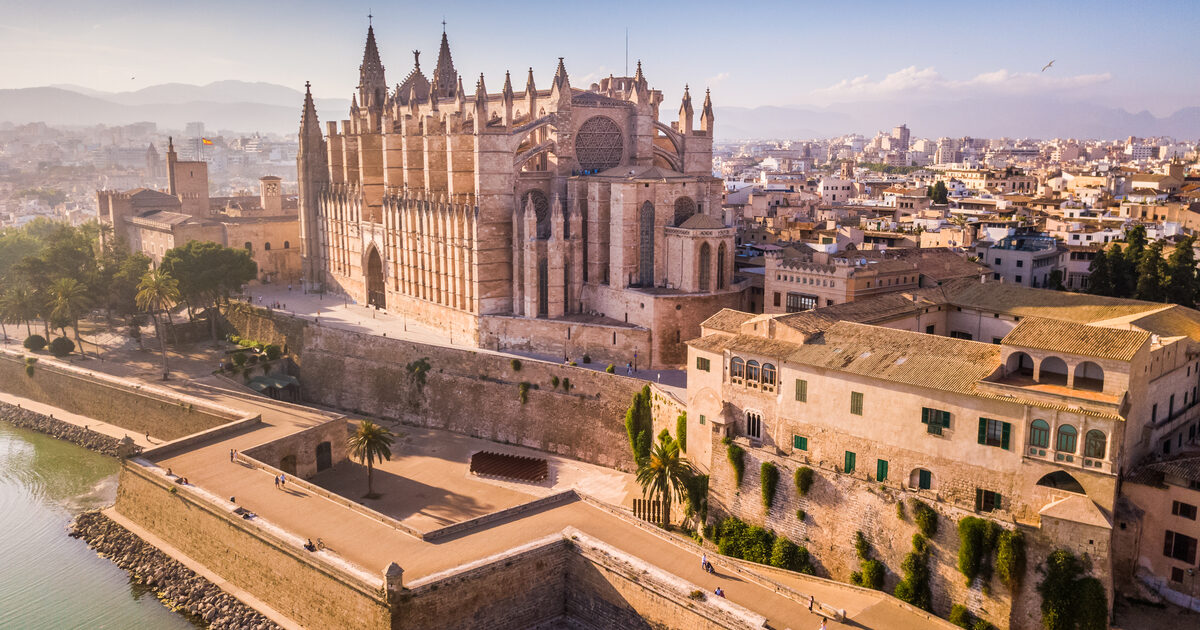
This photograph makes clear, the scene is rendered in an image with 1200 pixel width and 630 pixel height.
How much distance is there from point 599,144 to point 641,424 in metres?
20.2

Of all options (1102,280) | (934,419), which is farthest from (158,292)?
(1102,280)

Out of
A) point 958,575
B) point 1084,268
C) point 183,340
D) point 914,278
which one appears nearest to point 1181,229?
point 1084,268

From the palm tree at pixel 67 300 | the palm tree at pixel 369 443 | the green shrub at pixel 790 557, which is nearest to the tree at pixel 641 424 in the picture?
the green shrub at pixel 790 557

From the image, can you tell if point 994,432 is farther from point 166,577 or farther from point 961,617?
point 166,577

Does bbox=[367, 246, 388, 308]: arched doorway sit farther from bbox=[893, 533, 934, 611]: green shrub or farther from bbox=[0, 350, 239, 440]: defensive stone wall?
bbox=[893, 533, 934, 611]: green shrub

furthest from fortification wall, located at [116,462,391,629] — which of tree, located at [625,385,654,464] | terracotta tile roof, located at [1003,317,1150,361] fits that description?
terracotta tile roof, located at [1003,317,1150,361]

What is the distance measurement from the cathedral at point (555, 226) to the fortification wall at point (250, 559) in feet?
61.5

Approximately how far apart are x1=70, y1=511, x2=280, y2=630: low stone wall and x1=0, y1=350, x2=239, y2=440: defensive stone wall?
292 inches

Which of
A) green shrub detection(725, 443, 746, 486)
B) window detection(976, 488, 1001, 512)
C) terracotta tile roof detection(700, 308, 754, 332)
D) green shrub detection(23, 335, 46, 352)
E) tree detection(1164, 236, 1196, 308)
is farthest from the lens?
green shrub detection(23, 335, 46, 352)

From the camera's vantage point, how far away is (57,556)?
3569 centimetres

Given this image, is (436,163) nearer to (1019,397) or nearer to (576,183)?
(576,183)

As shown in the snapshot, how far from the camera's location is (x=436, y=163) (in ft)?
184

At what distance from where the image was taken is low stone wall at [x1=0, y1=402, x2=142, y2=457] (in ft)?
153

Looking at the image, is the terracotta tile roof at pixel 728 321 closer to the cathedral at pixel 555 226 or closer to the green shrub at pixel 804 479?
the green shrub at pixel 804 479
